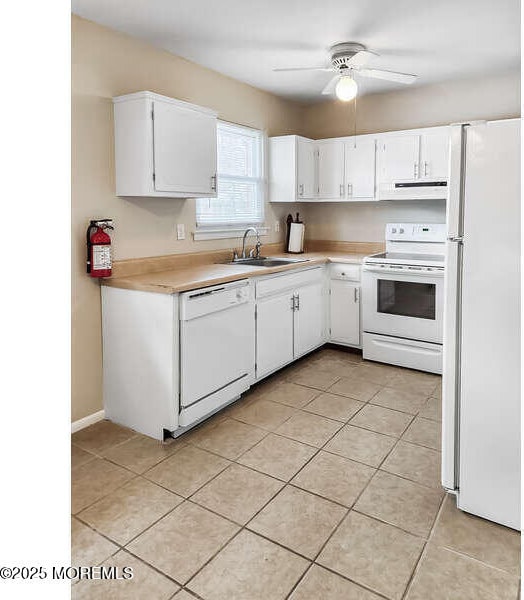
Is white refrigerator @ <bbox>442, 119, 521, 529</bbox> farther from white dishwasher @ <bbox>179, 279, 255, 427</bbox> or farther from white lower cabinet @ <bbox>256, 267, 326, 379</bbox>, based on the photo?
white lower cabinet @ <bbox>256, 267, 326, 379</bbox>

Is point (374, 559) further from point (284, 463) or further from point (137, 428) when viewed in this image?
point (137, 428)

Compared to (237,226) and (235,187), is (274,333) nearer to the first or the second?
(237,226)

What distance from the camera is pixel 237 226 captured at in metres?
4.08

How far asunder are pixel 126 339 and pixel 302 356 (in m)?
1.66

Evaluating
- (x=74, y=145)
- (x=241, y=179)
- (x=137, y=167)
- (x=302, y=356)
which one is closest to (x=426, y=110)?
(x=241, y=179)

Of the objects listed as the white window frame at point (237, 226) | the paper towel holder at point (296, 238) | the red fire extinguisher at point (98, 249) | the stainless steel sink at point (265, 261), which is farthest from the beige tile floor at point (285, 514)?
the paper towel holder at point (296, 238)

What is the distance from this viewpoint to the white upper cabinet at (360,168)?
4.29 metres

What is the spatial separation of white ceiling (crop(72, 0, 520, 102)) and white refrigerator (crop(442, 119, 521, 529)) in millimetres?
1313

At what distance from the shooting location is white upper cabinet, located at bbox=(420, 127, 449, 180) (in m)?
3.91

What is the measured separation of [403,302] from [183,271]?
178cm

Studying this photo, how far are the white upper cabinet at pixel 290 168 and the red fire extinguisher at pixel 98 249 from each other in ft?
6.77

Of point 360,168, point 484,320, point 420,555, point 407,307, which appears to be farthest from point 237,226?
point 420,555

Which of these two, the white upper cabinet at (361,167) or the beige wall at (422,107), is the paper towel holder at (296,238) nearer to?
the white upper cabinet at (361,167)
